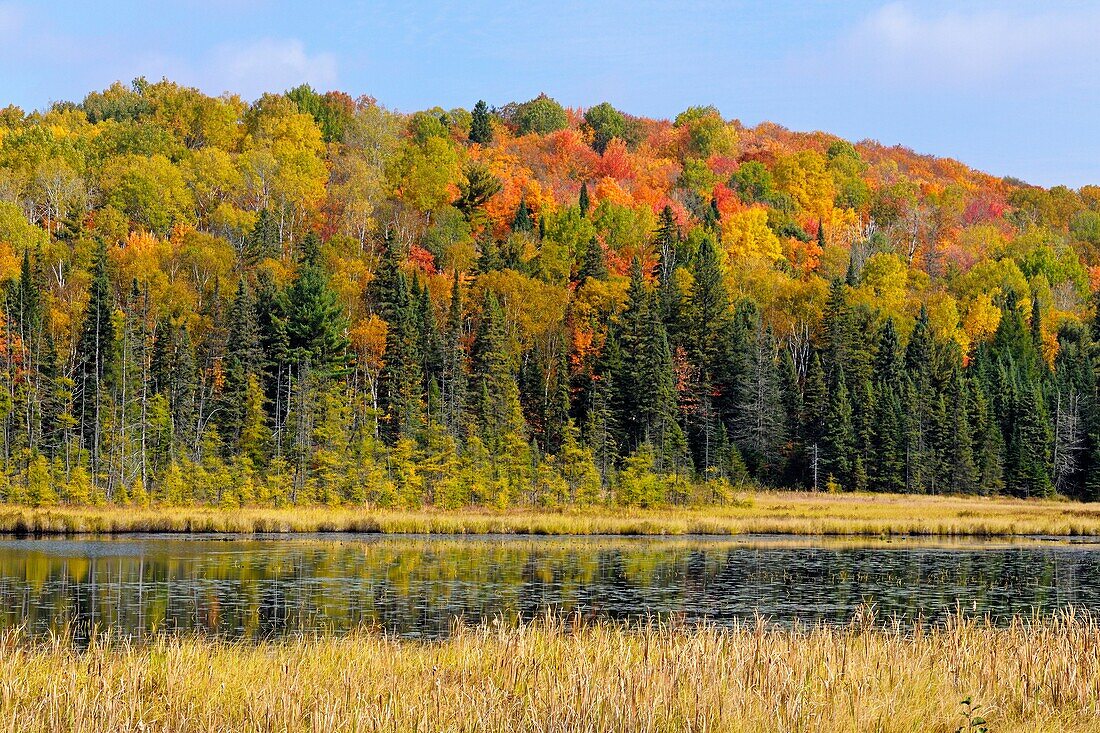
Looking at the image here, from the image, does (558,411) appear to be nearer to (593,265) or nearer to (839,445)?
(839,445)

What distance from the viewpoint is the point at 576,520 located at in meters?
68.4

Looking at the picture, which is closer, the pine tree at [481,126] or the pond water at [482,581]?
the pond water at [482,581]

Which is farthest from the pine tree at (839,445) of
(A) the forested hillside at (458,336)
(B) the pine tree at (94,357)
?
(B) the pine tree at (94,357)

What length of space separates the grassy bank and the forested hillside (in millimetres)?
4835

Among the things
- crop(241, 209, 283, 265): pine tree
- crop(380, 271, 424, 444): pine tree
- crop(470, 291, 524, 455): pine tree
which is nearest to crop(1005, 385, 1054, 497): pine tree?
crop(470, 291, 524, 455): pine tree

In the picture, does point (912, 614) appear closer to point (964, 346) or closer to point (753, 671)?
point (753, 671)

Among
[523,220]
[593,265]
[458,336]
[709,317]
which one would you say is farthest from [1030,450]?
[523,220]

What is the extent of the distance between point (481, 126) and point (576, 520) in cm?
13417

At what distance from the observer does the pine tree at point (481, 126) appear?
192975mm

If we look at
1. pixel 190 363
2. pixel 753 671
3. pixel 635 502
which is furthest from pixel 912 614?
pixel 190 363

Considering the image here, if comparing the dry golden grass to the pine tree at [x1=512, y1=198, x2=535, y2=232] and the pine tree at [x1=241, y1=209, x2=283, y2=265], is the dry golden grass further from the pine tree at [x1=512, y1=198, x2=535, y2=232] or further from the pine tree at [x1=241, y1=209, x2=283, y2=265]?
the pine tree at [x1=512, y1=198, x2=535, y2=232]

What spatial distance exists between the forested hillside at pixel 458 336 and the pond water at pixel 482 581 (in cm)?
2108

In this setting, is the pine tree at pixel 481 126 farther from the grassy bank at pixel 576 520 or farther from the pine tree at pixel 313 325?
the grassy bank at pixel 576 520

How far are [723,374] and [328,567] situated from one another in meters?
71.7
